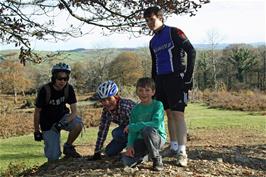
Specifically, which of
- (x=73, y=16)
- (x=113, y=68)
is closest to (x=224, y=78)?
(x=113, y=68)

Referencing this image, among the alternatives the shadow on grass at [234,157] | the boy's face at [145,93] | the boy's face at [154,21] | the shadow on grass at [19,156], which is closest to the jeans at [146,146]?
the boy's face at [145,93]

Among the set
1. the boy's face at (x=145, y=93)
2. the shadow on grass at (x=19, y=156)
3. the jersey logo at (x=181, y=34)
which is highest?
the jersey logo at (x=181, y=34)

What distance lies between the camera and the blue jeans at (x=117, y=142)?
627cm

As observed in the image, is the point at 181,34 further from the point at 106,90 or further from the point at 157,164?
the point at 157,164

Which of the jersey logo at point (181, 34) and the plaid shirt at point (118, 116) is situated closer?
the jersey logo at point (181, 34)

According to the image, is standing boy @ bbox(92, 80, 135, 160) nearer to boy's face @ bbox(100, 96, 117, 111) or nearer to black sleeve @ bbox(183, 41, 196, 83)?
boy's face @ bbox(100, 96, 117, 111)

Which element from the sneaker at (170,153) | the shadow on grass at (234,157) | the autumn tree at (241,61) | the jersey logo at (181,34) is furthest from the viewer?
the autumn tree at (241,61)

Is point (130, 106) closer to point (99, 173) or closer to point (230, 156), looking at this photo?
point (99, 173)

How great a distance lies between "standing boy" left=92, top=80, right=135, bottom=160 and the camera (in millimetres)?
5820

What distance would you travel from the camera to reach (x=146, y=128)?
5270 millimetres

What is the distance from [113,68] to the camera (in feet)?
220

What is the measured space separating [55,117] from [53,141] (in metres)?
0.38

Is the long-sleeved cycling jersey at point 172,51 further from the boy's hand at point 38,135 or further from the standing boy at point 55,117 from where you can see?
the boy's hand at point 38,135

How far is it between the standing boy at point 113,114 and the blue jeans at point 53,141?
88cm
